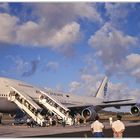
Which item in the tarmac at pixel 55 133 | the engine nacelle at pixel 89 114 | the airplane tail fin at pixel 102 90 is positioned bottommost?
the tarmac at pixel 55 133

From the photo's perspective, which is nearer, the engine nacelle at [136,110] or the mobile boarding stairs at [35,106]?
the mobile boarding stairs at [35,106]

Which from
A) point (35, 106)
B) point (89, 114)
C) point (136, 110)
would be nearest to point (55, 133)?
point (35, 106)

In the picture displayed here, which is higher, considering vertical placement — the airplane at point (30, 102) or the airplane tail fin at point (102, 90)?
the airplane tail fin at point (102, 90)

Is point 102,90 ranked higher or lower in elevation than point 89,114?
higher

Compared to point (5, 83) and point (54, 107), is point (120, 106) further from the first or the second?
point (5, 83)

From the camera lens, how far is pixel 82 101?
46.9 metres

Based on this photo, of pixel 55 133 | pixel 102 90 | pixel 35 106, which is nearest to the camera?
pixel 55 133

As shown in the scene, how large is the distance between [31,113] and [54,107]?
10.5 ft

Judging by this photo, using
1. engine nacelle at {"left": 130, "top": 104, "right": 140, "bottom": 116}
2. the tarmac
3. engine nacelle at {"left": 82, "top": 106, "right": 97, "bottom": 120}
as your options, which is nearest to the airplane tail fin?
engine nacelle at {"left": 130, "top": 104, "right": 140, "bottom": 116}

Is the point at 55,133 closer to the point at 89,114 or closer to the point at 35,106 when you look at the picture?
the point at 35,106

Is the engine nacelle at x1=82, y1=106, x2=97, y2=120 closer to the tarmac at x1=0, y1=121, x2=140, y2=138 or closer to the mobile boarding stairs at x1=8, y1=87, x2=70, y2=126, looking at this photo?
the mobile boarding stairs at x1=8, y1=87, x2=70, y2=126

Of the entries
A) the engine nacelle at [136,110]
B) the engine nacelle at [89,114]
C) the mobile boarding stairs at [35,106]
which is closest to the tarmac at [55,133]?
the mobile boarding stairs at [35,106]

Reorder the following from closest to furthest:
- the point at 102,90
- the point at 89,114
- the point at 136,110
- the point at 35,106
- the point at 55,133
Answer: the point at 55,133 → the point at 35,106 → the point at 89,114 → the point at 136,110 → the point at 102,90

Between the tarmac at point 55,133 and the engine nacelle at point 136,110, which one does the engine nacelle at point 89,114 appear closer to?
the engine nacelle at point 136,110
